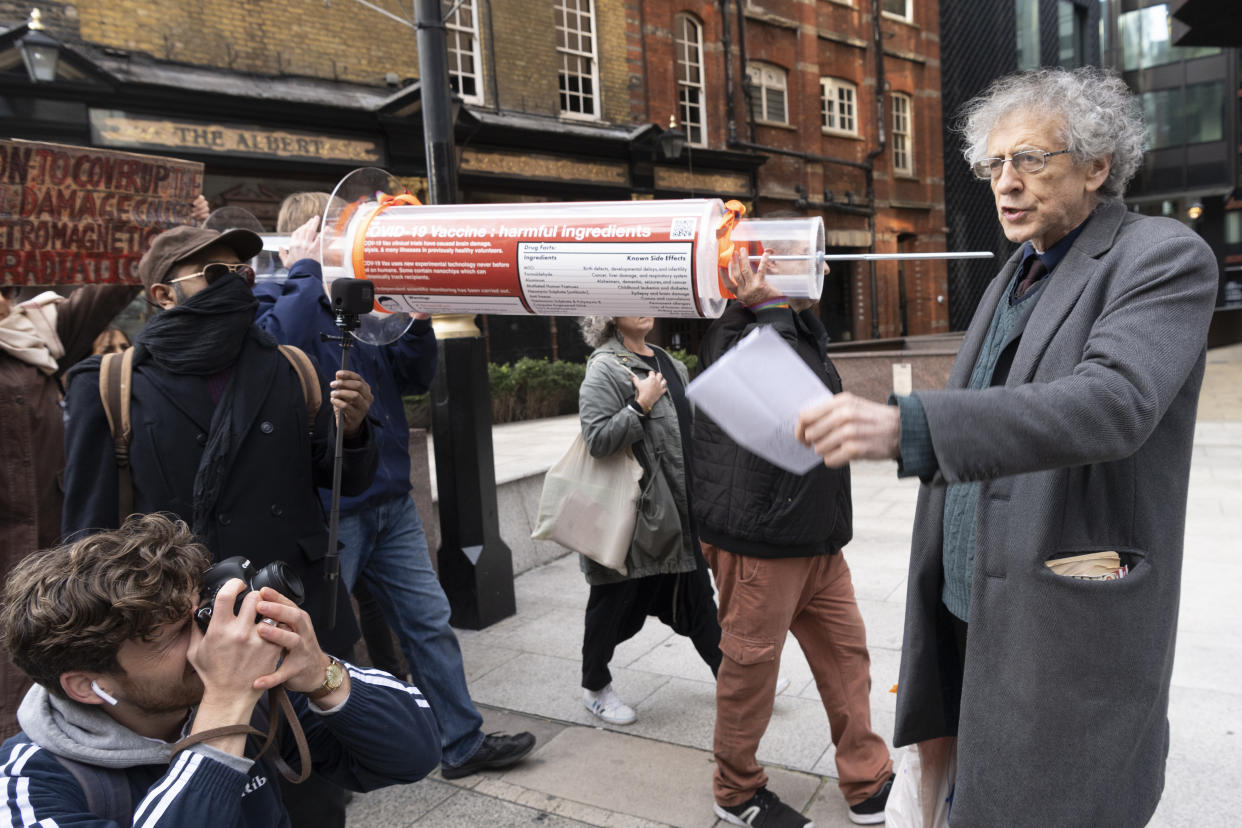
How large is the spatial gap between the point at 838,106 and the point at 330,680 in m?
22.7

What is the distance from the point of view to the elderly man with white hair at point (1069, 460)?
4.63 feet

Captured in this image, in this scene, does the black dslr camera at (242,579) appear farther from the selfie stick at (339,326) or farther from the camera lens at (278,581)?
the selfie stick at (339,326)

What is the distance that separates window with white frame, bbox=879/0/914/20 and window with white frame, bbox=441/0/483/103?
13046mm

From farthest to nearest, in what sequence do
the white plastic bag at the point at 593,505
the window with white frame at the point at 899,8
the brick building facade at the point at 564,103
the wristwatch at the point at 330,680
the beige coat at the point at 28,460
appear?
1. the window with white frame at the point at 899,8
2. the brick building facade at the point at 564,103
3. the white plastic bag at the point at 593,505
4. the beige coat at the point at 28,460
5. the wristwatch at the point at 330,680

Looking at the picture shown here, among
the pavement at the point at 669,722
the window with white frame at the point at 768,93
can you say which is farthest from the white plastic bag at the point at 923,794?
the window with white frame at the point at 768,93

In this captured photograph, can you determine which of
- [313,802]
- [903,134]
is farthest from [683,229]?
[903,134]

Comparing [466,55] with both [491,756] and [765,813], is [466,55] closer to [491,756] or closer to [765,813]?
[491,756]

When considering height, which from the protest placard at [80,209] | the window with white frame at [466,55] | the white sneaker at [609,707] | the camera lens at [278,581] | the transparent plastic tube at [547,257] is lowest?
the white sneaker at [609,707]

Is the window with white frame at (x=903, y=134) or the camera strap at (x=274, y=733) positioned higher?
the window with white frame at (x=903, y=134)

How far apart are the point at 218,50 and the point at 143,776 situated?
1232 centimetres

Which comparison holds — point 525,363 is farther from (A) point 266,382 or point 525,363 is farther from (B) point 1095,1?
(B) point 1095,1

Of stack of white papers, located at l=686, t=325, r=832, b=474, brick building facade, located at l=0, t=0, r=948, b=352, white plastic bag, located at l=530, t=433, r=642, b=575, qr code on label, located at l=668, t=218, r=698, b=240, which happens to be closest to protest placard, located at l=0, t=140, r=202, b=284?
white plastic bag, located at l=530, t=433, r=642, b=575

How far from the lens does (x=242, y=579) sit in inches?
59.8

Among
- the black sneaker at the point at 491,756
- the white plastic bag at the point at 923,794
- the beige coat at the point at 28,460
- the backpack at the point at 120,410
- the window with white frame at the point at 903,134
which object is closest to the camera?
the white plastic bag at the point at 923,794
